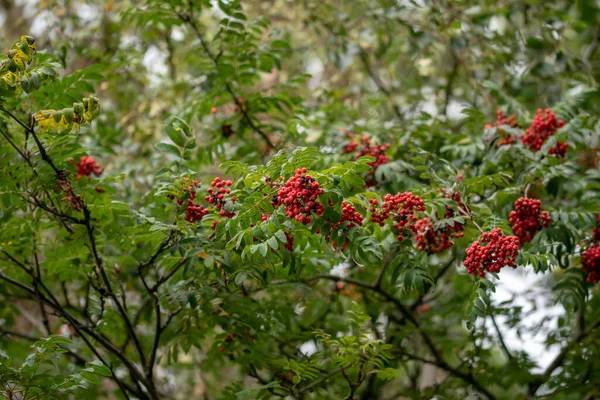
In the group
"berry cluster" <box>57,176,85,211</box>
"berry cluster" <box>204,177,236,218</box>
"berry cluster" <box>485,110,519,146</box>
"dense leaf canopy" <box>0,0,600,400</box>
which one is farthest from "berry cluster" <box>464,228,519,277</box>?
"berry cluster" <box>57,176,85,211</box>

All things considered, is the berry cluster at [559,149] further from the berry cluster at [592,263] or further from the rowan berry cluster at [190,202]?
the rowan berry cluster at [190,202]

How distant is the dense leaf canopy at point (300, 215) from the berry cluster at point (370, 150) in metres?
0.01

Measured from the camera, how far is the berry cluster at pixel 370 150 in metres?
4.12

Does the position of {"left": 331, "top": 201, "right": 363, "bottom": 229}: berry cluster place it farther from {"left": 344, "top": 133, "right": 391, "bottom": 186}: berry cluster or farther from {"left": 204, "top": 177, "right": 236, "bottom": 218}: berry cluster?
{"left": 344, "top": 133, "right": 391, "bottom": 186}: berry cluster

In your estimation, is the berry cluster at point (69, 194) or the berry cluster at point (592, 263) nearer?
the berry cluster at point (69, 194)

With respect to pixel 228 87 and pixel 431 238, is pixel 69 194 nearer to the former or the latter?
pixel 228 87

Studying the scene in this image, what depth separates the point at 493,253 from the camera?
2.89m

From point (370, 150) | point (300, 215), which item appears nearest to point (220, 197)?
point (300, 215)

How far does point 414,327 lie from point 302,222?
1.89 metres

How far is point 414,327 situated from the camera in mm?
4430

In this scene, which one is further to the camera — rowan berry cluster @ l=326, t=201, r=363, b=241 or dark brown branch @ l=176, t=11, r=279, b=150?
dark brown branch @ l=176, t=11, r=279, b=150

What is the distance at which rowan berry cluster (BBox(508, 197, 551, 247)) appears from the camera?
11.0ft

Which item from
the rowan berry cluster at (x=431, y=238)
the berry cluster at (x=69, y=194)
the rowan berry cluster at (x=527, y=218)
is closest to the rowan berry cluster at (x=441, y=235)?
the rowan berry cluster at (x=431, y=238)

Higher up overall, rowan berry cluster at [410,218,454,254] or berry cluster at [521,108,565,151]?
berry cluster at [521,108,565,151]
